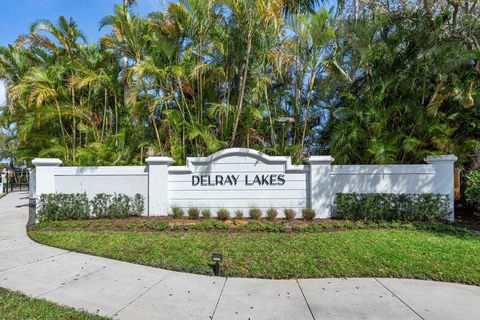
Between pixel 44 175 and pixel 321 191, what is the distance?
7.92 meters

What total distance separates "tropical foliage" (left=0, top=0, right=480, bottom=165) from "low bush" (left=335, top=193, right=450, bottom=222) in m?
1.12

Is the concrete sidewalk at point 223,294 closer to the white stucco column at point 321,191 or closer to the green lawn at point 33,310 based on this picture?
the green lawn at point 33,310

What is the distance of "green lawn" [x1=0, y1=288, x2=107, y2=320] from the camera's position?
347 cm

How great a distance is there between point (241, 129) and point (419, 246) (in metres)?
5.82

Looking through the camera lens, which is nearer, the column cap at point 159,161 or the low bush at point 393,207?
the low bush at point 393,207

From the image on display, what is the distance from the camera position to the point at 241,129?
388 inches

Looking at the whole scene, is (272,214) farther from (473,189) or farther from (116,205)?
(473,189)

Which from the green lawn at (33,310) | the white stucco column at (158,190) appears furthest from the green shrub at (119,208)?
the green lawn at (33,310)

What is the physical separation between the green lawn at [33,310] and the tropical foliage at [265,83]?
19.0 feet

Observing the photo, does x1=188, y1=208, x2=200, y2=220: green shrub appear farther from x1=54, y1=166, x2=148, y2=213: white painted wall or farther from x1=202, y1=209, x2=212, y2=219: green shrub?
x1=54, y1=166, x2=148, y2=213: white painted wall

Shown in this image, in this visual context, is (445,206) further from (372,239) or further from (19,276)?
(19,276)

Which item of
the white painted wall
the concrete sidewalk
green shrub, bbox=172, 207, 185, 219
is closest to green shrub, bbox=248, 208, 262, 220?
green shrub, bbox=172, 207, 185, 219

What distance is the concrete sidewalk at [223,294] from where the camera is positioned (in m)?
3.73

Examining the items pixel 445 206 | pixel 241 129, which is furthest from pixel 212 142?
pixel 445 206
